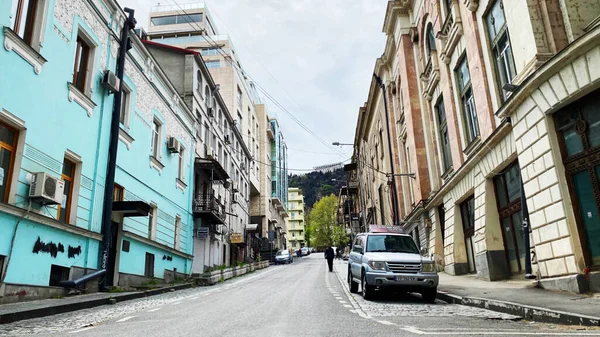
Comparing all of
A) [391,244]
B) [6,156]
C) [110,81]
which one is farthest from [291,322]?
[110,81]

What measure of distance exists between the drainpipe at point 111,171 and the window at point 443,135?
14392mm

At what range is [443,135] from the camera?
2142 centimetres

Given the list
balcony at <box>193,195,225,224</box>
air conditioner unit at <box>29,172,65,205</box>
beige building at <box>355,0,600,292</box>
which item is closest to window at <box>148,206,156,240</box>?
balcony at <box>193,195,225,224</box>

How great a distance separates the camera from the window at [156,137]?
20.0 metres

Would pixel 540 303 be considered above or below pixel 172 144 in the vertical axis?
below

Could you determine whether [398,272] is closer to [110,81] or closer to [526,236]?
[526,236]

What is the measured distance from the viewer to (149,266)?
1853cm

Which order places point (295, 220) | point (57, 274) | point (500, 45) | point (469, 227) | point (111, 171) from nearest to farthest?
point (57, 274), point (500, 45), point (111, 171), point (469, 227), point (295, 220)

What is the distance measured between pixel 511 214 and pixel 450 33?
27.1 ft

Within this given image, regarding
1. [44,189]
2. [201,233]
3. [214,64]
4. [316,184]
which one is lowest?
[44,189]

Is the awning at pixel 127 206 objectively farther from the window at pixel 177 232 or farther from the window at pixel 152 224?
the window at pixel 177 232

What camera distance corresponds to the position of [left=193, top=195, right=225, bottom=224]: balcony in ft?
84.7

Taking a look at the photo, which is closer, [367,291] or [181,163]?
[367,291]

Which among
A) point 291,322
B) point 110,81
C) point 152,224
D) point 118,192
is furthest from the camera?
point 152,224
